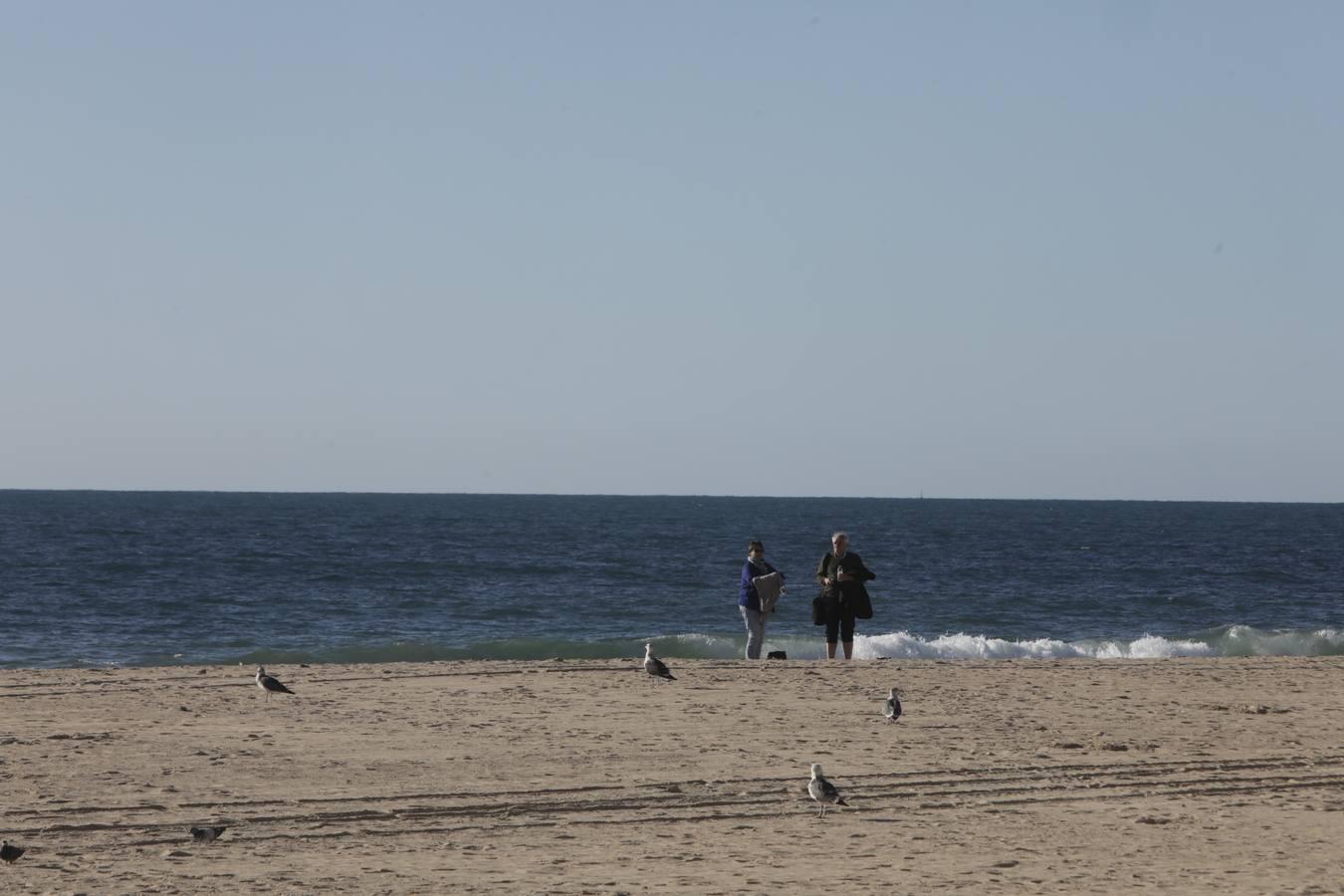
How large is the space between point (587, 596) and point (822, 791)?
30142 mm

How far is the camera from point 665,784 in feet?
35.4

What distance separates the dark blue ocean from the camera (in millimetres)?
26266

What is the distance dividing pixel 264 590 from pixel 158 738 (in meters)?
28.0

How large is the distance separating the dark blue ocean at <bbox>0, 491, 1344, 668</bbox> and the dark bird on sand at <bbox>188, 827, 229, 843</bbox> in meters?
13.9

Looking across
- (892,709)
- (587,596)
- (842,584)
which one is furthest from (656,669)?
(587,596)

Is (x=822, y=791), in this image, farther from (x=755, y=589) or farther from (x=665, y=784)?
(x=755, y=589)

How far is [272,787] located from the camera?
10.6 metres

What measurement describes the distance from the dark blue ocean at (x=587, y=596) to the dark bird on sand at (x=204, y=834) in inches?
548

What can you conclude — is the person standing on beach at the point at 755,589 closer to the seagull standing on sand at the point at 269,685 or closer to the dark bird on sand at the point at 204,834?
the seagull standing on sand at the point at 269,685

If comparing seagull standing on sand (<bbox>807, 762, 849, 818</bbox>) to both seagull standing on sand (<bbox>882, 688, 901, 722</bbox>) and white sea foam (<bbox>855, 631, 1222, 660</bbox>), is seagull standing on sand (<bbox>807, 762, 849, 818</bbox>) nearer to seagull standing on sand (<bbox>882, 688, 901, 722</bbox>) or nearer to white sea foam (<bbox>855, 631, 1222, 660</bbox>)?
seagull standing on sand (<bbox>882, 688, 901, 722</bbox>)

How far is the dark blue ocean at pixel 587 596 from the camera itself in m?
Result: 26.3

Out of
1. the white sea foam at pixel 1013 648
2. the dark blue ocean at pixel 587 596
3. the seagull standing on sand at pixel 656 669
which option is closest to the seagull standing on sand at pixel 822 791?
the seagull standing on sand at pixel 656 669

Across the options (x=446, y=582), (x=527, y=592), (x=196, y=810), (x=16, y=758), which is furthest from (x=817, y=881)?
(x=446, y=582)

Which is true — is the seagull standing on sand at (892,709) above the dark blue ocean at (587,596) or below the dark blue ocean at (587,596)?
above
